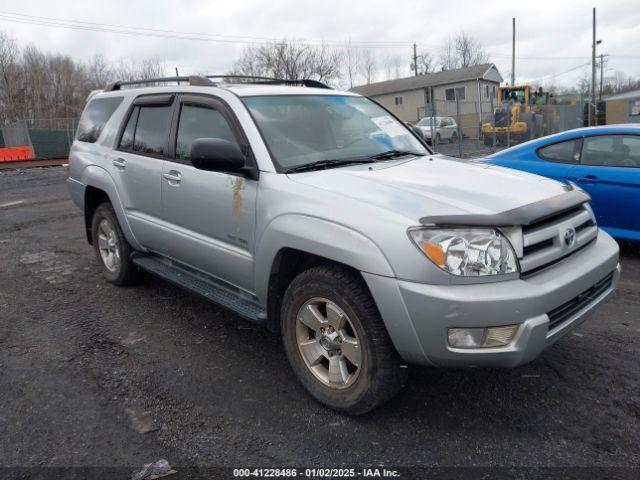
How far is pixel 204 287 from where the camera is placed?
385 centimetres

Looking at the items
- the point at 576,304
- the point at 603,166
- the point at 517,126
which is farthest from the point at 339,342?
the point at 517,126

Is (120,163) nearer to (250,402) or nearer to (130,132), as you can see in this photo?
(130,132)

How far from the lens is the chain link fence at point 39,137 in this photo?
2942 centimetres

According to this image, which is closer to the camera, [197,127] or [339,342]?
[339,342]

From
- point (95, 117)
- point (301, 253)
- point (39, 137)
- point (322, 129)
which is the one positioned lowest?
point (301, 253)

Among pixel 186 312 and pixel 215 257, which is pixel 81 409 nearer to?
pixel 215 257

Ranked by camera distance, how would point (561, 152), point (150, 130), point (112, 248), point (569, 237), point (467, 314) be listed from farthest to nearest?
point (561, 152) < point (112, 248) < point (150, 130) < point (569, 237) < point (467, 314)

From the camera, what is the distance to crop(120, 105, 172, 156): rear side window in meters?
4.28

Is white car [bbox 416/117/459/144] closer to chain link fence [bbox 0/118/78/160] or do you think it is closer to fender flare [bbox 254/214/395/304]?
chain link fence [bbox 0/118/78/160]

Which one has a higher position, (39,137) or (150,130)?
(39,137)

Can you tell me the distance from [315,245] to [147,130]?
93.8 inches

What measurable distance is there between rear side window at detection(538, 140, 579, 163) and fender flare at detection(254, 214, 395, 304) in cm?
439

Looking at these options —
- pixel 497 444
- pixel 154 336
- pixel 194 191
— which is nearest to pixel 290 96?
pixel 194 191

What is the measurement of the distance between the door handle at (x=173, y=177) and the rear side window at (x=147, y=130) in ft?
0.80
